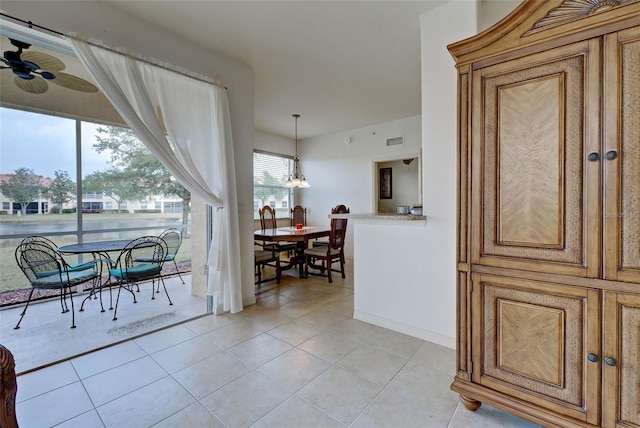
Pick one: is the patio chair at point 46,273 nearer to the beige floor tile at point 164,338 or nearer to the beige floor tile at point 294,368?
the beige floor tile at point 164,338

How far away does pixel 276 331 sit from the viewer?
8.26 ft

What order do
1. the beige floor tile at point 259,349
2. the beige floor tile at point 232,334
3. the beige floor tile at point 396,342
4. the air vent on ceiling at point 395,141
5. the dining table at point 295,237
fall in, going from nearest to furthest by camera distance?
the beige floor tile at point 259,349 → the beige floor tile at point 396,342 → the beige floor tile at point 232,334 → the dining table at point 295,237 → the air vent on ceiling at point 395,141

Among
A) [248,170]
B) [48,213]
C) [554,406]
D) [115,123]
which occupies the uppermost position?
→ [115,123]

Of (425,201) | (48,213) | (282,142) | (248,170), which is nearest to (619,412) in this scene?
(425,201)

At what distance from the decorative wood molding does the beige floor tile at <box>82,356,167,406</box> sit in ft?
→ 9.61

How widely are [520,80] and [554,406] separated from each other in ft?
5.10

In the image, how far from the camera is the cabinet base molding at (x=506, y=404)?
1265mm

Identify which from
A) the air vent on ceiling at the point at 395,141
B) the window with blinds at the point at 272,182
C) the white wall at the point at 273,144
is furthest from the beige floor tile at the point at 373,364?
the white wall at the point at 273,144

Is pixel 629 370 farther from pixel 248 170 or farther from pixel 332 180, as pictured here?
pixel 332 180

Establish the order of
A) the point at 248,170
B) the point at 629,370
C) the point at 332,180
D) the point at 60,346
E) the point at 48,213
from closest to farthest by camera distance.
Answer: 1. the point at 629,370
2. the point at 60,346
3. the point at 248,170
4. the point at 48,213
5. the point at 332,180

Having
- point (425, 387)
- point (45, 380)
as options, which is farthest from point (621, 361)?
point (45, 380)

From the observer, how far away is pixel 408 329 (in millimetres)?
2441

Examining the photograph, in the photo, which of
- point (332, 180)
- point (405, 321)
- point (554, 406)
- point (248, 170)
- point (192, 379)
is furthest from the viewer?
point (332, 180)

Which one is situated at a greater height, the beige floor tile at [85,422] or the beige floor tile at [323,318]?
the beige floor tile at [323,318]
